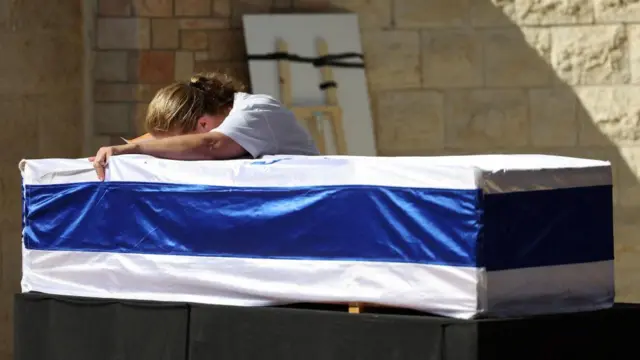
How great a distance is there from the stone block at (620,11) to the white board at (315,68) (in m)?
1.26

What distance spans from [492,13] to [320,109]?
105cm

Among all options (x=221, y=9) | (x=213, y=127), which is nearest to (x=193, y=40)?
(x=221, y=9)

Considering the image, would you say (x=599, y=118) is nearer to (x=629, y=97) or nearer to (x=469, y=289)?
(x=629, y=97)

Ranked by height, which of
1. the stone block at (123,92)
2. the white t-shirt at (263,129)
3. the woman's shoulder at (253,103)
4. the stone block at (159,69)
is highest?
the stone block at (159,69)

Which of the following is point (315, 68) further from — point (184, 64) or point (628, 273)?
point (628, 273)

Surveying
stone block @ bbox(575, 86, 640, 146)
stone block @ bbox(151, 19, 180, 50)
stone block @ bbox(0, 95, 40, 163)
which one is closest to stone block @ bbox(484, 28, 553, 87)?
stone block @ bbox(575, 86, 640, 146)

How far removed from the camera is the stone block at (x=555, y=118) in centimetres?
648

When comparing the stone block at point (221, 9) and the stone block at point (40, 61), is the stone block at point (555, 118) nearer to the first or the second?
the stone block at point (221, 9)

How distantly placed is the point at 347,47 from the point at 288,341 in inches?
144

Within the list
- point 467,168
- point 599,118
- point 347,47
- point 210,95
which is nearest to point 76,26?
point 347,47

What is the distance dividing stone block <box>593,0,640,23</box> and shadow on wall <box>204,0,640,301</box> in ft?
0.15

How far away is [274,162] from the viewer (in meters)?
3.03

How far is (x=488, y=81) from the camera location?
6539mm

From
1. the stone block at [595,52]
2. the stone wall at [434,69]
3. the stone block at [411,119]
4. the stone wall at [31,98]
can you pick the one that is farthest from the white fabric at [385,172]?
the stone block at [595,52]
